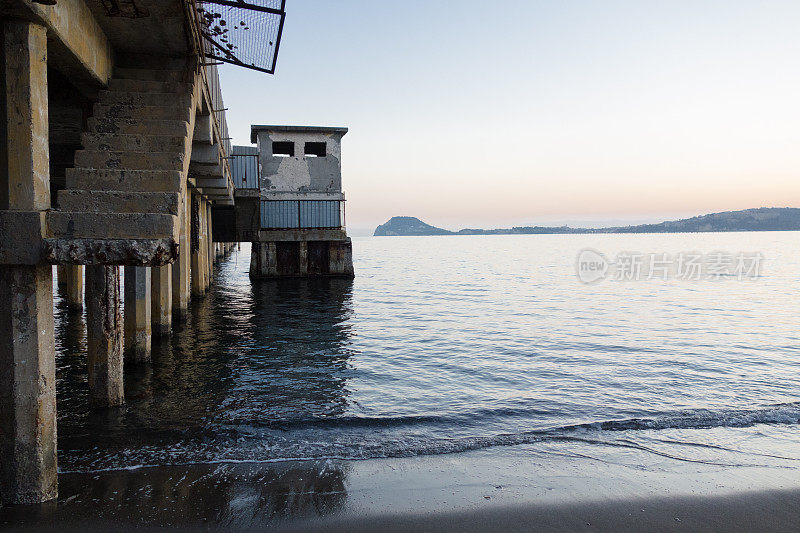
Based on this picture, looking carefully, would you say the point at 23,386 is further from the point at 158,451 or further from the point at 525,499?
the point at 525,499

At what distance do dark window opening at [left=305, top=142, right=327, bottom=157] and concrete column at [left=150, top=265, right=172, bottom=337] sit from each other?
18.4 m

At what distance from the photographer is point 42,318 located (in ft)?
17.0

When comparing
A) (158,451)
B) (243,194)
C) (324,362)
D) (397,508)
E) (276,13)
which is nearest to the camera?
(397,508)

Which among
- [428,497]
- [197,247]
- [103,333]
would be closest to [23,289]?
[103,333]

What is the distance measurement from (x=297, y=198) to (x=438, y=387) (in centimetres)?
2218

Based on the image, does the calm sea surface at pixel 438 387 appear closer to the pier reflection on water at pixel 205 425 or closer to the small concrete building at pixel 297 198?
the pier reflection on water at pixel 205 425

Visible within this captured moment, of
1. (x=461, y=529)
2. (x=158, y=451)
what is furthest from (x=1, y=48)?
(x=461, y=529)

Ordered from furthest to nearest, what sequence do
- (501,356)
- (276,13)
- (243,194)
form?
(243,194), (501,356), (276,13)

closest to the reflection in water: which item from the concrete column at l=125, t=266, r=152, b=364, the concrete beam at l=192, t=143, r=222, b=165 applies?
the concrete column at l=125, t=266, r=152, b=364

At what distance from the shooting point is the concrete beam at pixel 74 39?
15.8 ft

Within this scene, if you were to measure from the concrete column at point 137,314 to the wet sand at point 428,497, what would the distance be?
16.9ft

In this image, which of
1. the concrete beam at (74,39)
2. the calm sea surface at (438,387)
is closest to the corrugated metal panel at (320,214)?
the calm sea surface at (438,387)

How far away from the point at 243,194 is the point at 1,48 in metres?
26.2

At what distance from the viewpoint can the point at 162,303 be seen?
597 inches
